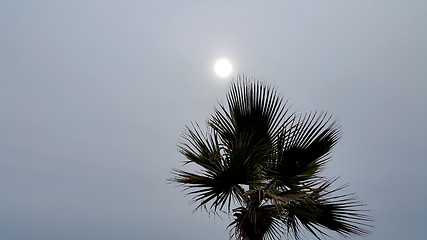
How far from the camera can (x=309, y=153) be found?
578cm

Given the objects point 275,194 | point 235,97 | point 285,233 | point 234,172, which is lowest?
point 285,233

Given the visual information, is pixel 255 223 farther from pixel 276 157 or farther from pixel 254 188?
pixel 276 157

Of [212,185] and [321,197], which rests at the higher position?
[212,185]

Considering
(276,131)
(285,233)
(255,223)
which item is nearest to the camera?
(255,223)

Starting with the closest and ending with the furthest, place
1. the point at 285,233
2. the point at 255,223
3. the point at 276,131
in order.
→ the point at 255,223 → the point at 285,233 → the point at 276,131

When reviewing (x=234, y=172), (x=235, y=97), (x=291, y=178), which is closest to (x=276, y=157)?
(x=291, y=178)

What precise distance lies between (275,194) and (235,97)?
1.77 meters

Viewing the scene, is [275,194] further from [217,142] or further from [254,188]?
[217,142]

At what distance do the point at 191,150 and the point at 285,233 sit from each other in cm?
180

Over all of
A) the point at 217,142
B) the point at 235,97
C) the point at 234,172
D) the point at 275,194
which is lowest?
the point at 275,194

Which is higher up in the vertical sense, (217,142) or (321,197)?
(217,142)

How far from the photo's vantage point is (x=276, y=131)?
6.02 metres

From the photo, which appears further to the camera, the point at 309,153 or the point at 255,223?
the point at 309,153

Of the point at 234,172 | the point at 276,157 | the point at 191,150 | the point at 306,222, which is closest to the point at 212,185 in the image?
the point at 234,172
